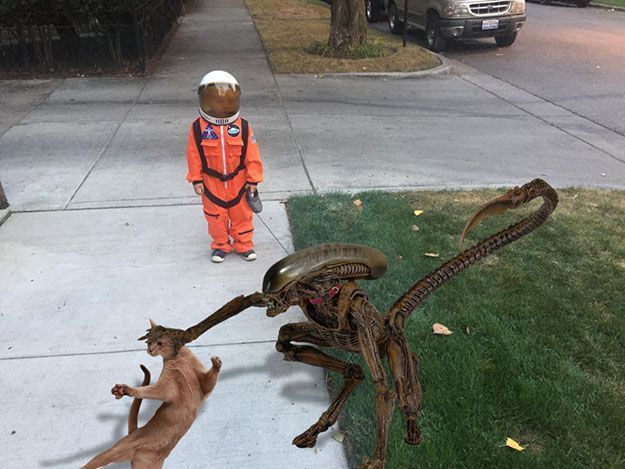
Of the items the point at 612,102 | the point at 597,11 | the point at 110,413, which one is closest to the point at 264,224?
the point at 110,413

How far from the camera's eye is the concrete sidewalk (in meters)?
2.96

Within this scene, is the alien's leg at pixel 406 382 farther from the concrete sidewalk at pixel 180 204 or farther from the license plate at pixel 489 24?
the license plate at pixel 489 24

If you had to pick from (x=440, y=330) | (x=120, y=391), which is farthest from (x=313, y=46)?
(x=120, y=391)

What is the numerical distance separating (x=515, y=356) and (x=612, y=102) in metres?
7.52

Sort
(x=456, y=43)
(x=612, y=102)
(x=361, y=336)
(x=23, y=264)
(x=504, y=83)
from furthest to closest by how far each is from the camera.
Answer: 1. (x=456, y=43)
2. (x=504, y=83)
3. (x=612, y=102)
4. (x=23, y=264)
5. (x=361, y=336)

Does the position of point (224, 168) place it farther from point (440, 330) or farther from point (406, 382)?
point (406, 382)

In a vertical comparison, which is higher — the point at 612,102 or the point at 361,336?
the point at 361,336

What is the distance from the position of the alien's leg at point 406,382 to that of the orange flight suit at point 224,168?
2553 millimetres

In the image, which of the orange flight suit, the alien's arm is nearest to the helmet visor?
the orange flight suit

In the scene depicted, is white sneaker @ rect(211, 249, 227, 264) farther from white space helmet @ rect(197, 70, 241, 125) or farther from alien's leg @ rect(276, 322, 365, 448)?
alien's leg @ rect(276, 322, 365, 448)

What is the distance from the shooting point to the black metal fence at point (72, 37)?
1108 centimetres

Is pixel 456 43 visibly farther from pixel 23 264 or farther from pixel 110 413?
pixel 110 413

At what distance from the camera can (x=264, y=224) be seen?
16.6 feet

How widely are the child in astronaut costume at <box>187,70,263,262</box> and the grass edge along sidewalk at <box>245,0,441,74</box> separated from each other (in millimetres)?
7275
